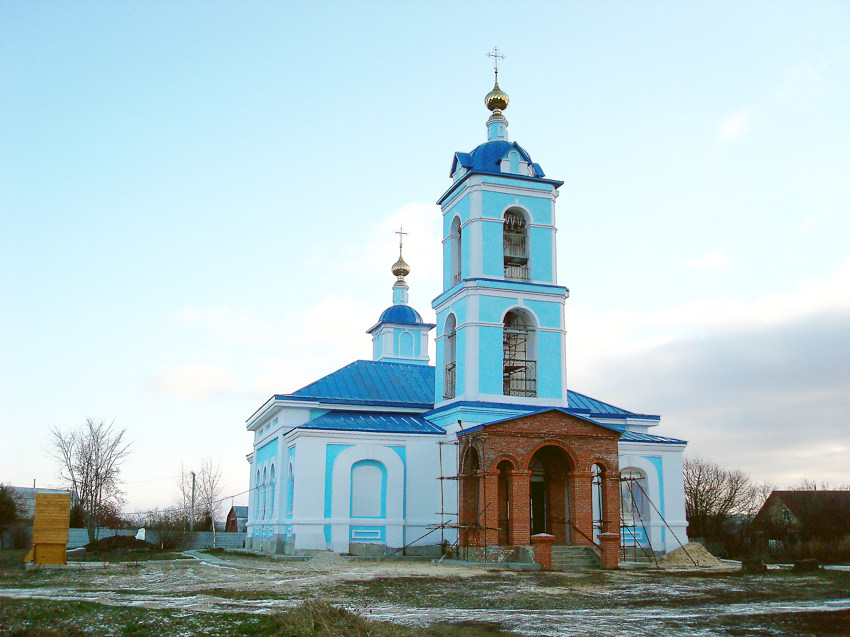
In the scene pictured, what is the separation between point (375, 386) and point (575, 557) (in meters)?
10.6

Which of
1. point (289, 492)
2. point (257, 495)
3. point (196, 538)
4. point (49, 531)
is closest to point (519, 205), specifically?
point (289, 492)

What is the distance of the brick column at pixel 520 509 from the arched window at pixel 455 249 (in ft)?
26.2

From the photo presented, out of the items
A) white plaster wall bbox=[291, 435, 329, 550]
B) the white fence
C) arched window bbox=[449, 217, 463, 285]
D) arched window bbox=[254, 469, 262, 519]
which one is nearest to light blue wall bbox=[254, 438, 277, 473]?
arched window bbox=[254, 469, 262, 519]

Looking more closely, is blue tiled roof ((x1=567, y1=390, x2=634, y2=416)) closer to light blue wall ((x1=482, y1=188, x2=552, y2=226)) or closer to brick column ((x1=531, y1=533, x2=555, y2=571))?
light blue wall ((x1=482, y1=188, x2=552, y2=226))

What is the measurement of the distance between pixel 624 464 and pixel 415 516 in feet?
22.9

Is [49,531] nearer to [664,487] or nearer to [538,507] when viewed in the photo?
[538,507]

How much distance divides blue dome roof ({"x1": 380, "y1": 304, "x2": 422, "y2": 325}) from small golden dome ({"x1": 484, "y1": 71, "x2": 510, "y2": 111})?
526 inches

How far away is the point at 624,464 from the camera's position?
85.7ft

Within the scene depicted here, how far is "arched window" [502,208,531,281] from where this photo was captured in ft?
87.5

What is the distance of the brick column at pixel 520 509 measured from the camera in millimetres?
21219

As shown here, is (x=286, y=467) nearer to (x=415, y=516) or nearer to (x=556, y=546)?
(x=415, y=516)

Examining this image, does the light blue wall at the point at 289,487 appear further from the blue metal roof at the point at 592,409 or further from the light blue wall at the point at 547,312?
the light blue wall at the point at 547,312

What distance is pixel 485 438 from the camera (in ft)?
71.3

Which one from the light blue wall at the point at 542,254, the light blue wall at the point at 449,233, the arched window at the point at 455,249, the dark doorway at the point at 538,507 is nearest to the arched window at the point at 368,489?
the dark doorway at the point at 538,507
